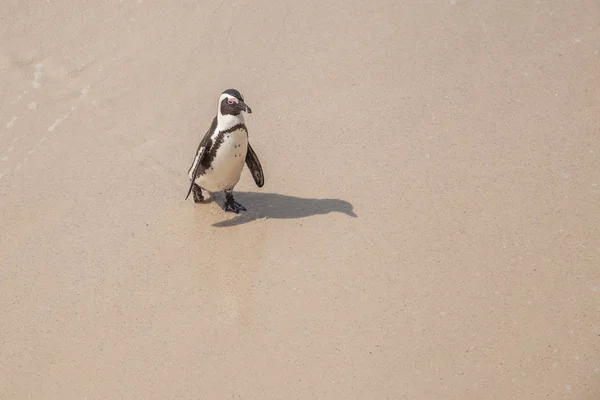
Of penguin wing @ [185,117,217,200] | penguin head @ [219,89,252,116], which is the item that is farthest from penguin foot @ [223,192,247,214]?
penguin head @ [219,89,252,116]

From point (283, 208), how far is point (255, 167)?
1.11 ft

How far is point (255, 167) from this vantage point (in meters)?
4.80

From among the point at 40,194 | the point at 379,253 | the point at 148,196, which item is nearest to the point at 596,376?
the point at 379,253

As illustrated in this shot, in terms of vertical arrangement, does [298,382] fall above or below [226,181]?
below

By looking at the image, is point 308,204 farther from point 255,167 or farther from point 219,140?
point 219,140

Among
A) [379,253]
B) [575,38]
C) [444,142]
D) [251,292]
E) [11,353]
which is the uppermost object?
[575,38]

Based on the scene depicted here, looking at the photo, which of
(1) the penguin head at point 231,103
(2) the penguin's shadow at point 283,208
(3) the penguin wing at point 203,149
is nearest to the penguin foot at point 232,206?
(2) the penguin's shadow at point 283,208

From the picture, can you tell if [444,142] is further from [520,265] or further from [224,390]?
[224,390]

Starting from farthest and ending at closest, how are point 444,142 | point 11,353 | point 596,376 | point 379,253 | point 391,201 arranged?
point 444,142 → point 391,201 → point 379,253 → point 11,353 → point 596,376

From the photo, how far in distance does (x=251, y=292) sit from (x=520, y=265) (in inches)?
61.8

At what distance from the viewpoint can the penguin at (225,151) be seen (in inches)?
175

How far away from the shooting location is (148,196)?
198 inches

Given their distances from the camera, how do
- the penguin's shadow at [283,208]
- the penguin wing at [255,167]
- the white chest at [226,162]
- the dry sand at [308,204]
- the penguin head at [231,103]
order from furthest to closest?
the penguin's shadow at [283,208]
the penguin wing at [255,167]
the white chest at [226,162]
the penguin head at [231,103]
the dry sand at [308,204]

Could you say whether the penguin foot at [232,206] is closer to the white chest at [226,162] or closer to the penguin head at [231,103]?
the white chest at [226,162]
